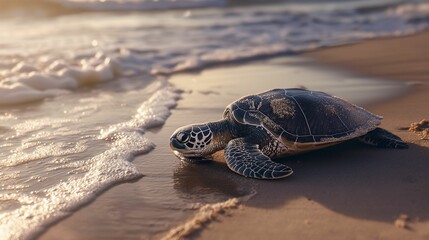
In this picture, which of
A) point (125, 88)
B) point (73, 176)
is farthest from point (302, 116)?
point (125, 88)

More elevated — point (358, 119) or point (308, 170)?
point (358, 119)

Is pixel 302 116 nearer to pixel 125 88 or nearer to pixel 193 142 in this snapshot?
pixel 193 142

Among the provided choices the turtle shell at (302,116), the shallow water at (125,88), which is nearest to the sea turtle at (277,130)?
the turtle shell at (302,116)

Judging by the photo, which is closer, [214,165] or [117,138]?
[214,165]

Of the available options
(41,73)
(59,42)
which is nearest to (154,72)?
(41,73)

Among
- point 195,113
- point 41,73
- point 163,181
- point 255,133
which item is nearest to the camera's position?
point 163,181

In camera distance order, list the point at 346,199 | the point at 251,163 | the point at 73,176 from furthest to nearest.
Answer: the point at 73,176
the point at 251,163
the point at 346,199

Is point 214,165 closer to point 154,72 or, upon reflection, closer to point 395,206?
point 395,206
